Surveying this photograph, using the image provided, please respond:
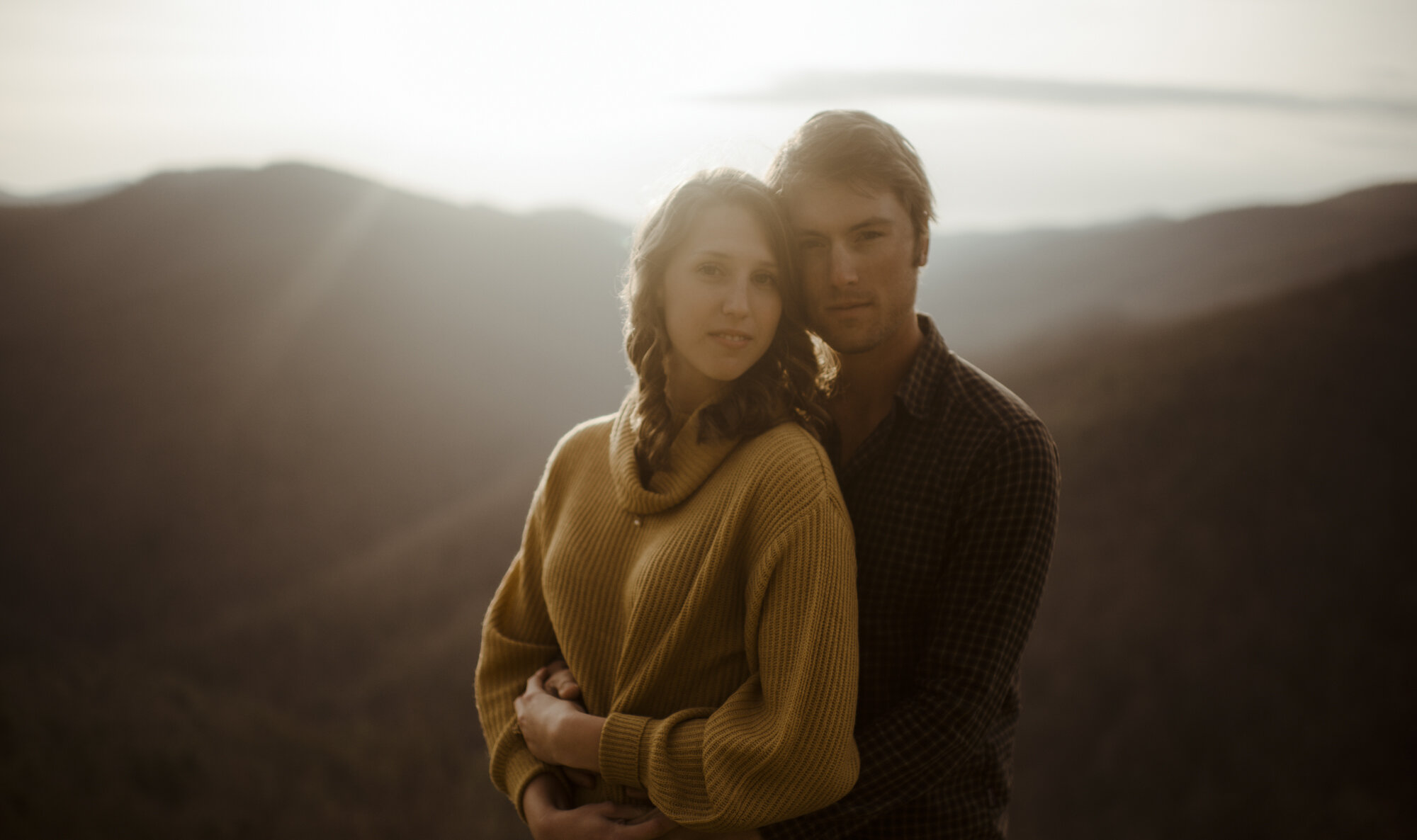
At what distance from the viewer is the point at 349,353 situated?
1375 centimetres

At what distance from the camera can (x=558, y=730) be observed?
5.16 ft

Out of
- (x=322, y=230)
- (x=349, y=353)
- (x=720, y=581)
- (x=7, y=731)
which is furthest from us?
(x=322, y=230)

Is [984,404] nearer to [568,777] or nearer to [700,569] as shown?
[700,569]

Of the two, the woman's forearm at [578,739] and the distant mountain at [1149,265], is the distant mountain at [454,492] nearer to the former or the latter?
the distant mountain at [1149,265]

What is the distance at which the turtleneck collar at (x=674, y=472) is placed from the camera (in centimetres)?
157

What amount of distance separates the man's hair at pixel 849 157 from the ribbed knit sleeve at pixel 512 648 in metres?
1.00

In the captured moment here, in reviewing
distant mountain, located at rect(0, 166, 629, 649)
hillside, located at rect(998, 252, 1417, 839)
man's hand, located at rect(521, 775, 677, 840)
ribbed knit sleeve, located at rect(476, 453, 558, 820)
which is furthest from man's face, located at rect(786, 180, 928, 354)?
distant mountain, located at rect(0, 166, 629, 649)

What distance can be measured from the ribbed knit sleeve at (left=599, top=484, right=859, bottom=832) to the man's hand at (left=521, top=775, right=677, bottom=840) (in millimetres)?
131

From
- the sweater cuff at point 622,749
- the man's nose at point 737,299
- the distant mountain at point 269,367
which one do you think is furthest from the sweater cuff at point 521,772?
the distant mountain at point 269,367

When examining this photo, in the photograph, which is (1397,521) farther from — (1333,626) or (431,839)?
(431,839)

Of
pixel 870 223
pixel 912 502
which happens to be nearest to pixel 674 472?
pixel 912 502

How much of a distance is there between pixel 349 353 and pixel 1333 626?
14281 mm

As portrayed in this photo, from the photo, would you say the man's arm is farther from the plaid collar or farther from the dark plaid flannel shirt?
the plaid collar

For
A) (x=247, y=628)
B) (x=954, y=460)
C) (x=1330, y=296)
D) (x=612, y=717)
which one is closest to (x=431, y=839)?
(x=247, y=628)
